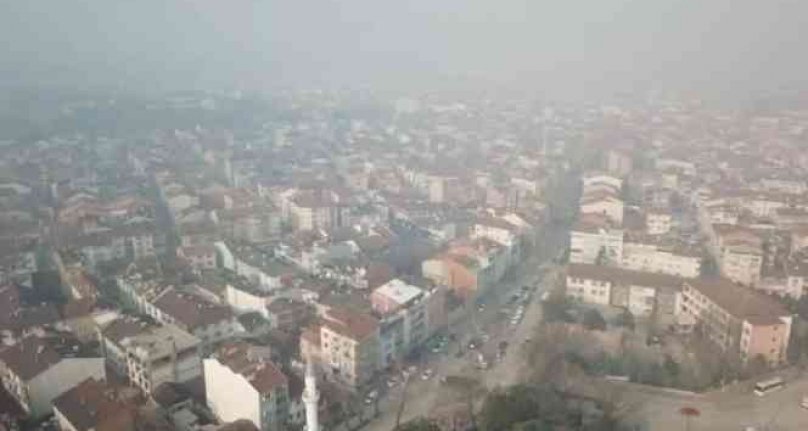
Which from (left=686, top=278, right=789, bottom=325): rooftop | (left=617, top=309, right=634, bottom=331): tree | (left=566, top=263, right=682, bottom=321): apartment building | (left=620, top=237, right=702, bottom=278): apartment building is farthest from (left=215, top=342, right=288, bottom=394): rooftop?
(left=620, top=237, right=702, bottom=278): apartment building

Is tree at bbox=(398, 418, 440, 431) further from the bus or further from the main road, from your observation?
Result: the bus

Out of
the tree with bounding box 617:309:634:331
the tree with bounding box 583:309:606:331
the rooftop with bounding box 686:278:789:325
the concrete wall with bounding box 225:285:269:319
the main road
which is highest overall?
the rooftop with bounding box 686:278:789:325

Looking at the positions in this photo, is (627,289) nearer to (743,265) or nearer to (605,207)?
(743,265)

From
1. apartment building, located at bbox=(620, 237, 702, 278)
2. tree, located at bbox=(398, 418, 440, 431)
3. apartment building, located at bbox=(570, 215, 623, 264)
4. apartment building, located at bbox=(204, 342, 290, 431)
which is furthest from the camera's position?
apartment building, located at bbox=(570, 215, 623, 264)

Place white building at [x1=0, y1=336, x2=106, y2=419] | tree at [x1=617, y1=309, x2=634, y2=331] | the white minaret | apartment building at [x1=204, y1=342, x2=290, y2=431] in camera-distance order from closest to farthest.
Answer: the white minaret < apartment building at [x1=204, y1=342, x2=290, y2=431] < white building at [x1=0, y1=336, x2=106, y2=419] < tree at [x1=617, y1=309, x2=634, y2=331]

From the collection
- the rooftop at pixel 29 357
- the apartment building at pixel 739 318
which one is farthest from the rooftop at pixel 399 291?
the rooftop at pixel 29 357

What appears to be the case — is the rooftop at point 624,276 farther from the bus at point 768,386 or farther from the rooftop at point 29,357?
the rooftop at point 29,357
